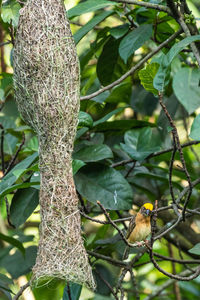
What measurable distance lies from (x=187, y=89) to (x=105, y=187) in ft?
2.06

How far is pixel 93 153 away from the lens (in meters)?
2.76

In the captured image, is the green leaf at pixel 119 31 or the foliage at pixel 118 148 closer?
the foliage at pixel 118 148

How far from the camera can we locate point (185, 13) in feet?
8.89

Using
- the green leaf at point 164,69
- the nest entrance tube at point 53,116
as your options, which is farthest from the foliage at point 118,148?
the nest entrance tube at point 53,116

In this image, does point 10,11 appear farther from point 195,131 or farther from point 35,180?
point 195,131

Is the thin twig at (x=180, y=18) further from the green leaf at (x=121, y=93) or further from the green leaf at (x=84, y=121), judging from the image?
the green leaf at (x=121, y=93)

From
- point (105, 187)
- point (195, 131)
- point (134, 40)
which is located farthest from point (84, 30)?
point (195, 131)

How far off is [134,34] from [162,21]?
199 mm

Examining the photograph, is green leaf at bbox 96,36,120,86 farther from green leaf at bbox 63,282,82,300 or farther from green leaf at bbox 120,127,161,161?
green leaf at bbox 63,282,82,300

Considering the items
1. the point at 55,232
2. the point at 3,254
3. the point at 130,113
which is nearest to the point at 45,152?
the point at 55,232

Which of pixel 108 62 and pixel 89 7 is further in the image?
pixel 108 62

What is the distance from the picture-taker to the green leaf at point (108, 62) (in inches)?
124

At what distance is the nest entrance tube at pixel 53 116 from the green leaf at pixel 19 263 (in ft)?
3.90

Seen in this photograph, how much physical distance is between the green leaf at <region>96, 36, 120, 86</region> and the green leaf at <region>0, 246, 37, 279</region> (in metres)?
1.16
